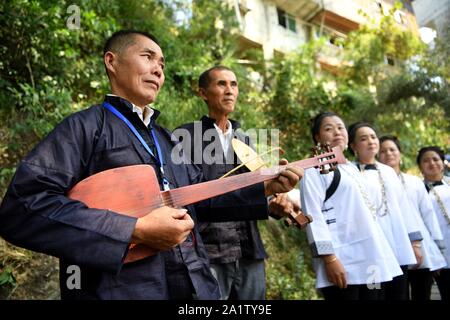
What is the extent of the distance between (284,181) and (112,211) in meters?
0.96

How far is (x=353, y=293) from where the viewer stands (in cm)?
277

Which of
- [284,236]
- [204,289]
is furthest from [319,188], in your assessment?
[284,236]

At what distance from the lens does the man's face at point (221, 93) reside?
3082 mm

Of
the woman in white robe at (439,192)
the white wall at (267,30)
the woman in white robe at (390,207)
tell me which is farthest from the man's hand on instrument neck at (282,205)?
the white wall at (267,30)

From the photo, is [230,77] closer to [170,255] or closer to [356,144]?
[356,144]

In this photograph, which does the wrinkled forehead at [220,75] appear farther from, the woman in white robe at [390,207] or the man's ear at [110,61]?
the woman in white robe at [390,207]

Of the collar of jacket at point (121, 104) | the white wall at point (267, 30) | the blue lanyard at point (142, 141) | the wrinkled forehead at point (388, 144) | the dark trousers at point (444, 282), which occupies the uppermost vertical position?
the white wall at point (267, 30)

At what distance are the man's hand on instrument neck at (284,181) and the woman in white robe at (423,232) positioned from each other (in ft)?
7.78

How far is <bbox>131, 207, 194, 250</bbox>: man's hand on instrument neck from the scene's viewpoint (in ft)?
4.79

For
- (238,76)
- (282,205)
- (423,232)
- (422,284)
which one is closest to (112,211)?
(282,205)

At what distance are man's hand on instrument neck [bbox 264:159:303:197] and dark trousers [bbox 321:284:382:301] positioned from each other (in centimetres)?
118

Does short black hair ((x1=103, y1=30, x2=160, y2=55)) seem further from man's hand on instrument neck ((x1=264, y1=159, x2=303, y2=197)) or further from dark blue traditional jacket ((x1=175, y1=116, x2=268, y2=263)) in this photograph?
man's hand on instrument neck ((x1=264, y1=159, x2=303, y2=197))

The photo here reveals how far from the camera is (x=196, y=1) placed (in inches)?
336

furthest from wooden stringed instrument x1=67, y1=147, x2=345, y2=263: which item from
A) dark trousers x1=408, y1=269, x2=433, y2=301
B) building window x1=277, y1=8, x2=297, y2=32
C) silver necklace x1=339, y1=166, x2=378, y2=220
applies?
building window x1=277, y1=8, x2=297, y2=32
